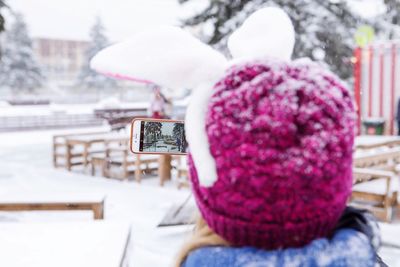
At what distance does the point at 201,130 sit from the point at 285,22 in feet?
1.25

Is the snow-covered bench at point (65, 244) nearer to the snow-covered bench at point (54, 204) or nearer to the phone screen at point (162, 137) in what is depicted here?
the snow-covered bench at point (54, 204)

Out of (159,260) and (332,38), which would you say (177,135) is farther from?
(332,38)

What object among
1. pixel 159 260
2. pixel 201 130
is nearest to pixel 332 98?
pixel 201 130

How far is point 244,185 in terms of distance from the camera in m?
0.98

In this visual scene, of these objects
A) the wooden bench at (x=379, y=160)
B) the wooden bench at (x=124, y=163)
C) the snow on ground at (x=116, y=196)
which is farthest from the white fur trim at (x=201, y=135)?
the wooden bench at (x=124, y=163)

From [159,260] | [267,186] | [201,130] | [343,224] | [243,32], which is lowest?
[159,260]

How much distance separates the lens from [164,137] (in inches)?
55.1

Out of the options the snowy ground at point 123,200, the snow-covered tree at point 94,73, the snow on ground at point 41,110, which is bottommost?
the snowy ground at point 123,200

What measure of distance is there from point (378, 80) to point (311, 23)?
98.5 inches

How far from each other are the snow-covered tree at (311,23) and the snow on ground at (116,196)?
199 inches

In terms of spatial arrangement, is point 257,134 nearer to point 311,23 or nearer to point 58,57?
point 311,23

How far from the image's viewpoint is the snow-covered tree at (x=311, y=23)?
11.1m

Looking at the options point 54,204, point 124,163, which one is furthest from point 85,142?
point 54,204

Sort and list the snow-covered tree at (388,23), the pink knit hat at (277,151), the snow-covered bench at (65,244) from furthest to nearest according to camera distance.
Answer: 1. the snow-covered tree at (388,23)
2. the snow-covered bench at (65,244)
3. the pink knit hat at (277,151)
